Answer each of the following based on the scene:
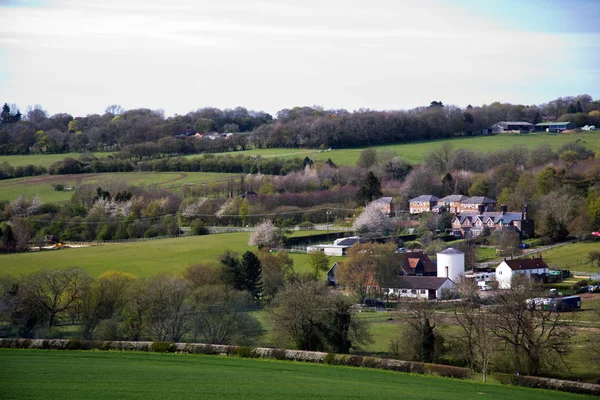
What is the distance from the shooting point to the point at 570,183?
2547 inches

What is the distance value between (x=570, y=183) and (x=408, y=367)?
4602 cm

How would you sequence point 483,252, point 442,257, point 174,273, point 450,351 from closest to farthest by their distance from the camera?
point 450,351 → point 174,273 → point 442,257 → point 483,252

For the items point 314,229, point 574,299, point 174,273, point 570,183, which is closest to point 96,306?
point 174,273

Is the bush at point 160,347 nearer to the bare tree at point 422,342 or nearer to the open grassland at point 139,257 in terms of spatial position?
the bare tree at point 422,342

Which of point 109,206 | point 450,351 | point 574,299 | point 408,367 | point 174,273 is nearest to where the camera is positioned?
point 408,367

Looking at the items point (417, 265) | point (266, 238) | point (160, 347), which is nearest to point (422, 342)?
point (160, 347)

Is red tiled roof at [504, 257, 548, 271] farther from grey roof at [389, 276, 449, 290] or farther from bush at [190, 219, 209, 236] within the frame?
bush at [190, 219, 209, 236]

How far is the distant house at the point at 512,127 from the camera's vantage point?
104m

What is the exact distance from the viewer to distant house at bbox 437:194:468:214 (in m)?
66.7

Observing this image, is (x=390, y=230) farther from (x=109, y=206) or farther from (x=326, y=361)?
(x=326, y=361)

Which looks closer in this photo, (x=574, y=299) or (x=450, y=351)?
(x=450, y=351)

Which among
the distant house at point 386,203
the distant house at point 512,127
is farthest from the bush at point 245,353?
the distant house at point 512,127

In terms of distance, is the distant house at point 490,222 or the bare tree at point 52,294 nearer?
the bare tree at point 52,294

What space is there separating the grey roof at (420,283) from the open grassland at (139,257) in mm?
5599
